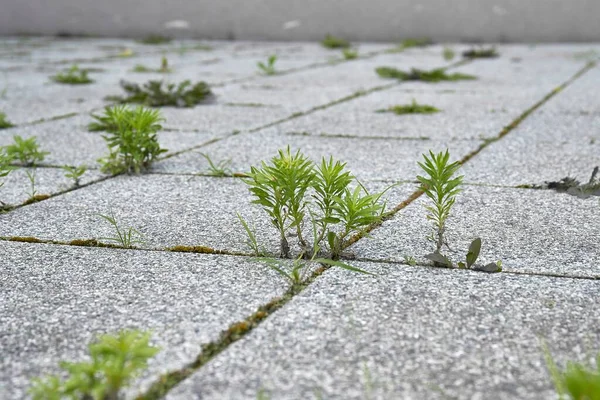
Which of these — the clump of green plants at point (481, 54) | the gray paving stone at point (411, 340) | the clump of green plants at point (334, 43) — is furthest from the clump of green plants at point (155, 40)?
the gray paving stone at point (411, 340)

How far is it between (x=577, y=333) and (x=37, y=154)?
1.93 metres

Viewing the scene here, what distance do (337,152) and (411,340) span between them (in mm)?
1715

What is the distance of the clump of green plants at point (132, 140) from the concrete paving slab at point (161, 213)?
2.8 inches

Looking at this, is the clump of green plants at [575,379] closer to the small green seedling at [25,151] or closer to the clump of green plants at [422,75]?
the small green seedling at [25,151]

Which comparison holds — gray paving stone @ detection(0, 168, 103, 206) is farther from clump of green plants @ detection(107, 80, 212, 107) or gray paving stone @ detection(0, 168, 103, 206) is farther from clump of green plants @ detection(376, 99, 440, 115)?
clump of green plants @ detection(376, 99, 440, 115)

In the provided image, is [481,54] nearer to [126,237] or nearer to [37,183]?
[37,183]

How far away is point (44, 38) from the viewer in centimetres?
1006

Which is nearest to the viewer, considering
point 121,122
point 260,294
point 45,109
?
point 260,294

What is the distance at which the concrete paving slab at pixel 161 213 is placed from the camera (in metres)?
1.90

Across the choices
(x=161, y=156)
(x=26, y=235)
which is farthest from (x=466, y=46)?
(x=26, y=235)

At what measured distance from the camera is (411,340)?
1295 millimetres

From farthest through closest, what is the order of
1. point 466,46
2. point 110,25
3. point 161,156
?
point 110,25 → point 466,46 → point 161,156

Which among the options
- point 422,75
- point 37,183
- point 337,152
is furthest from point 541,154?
point 422,75

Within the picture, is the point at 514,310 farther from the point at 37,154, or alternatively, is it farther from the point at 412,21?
the point at 412,21
